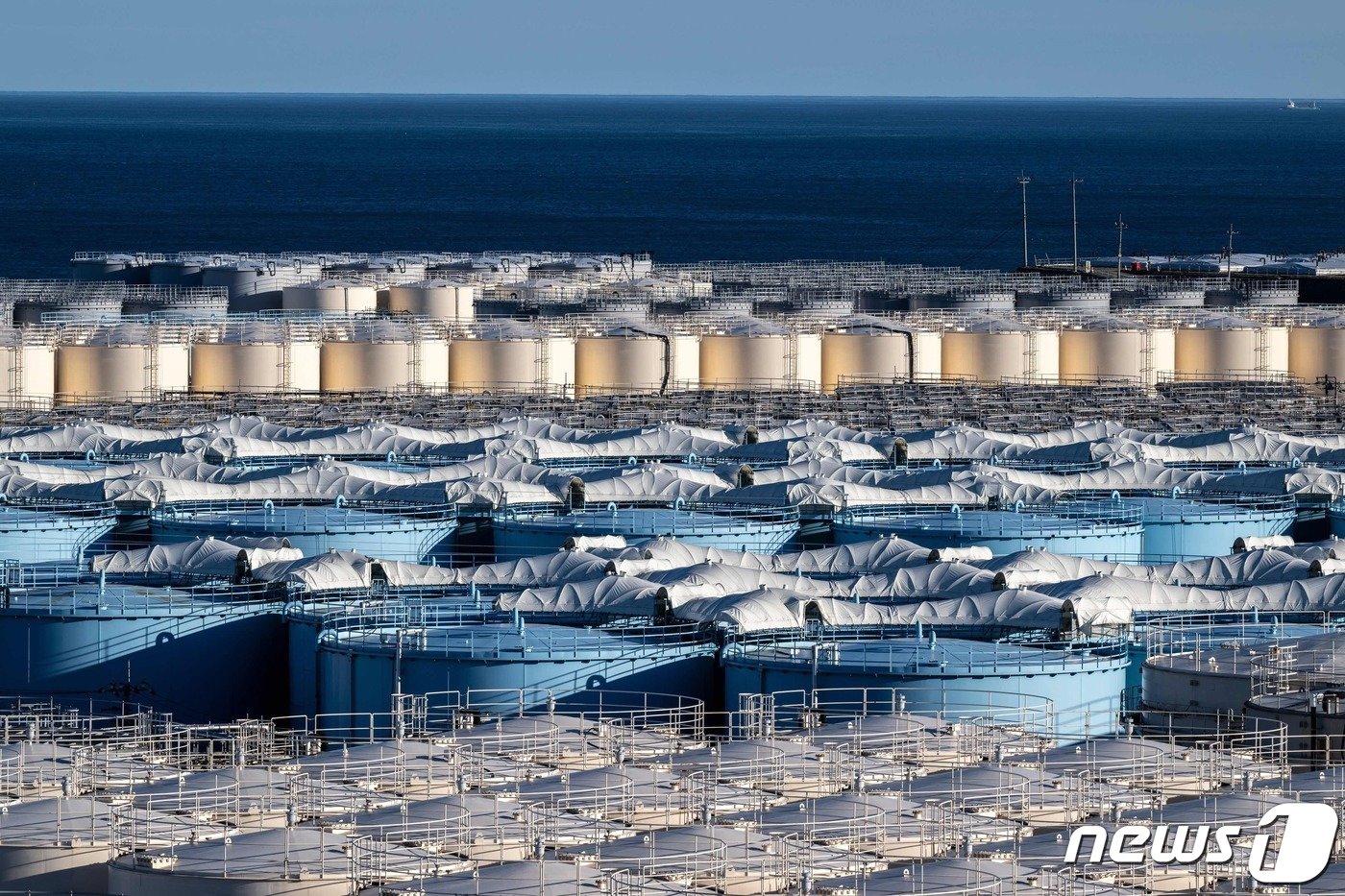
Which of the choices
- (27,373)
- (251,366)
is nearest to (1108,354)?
(251,366)

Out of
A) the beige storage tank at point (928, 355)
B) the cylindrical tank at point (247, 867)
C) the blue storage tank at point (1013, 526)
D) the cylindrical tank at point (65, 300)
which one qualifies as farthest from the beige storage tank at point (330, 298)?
the cylindrical tank at point (247, 867)

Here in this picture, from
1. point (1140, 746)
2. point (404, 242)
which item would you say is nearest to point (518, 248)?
point (404, 242)

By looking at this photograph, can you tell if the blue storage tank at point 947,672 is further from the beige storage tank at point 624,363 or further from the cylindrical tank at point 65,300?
the cylindrical tank at point 65,300

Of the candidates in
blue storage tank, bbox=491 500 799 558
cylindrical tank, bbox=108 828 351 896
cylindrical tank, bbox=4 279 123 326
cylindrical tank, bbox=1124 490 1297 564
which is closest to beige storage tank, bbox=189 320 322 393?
cylindrical tank, bbox=4 279 123 326

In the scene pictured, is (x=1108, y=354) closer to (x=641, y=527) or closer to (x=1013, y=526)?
(x=1013, y=526)

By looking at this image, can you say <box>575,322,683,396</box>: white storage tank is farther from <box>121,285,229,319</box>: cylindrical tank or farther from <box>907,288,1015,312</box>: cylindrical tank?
<box>907,288,1015,312</box>: cylindrical tank
